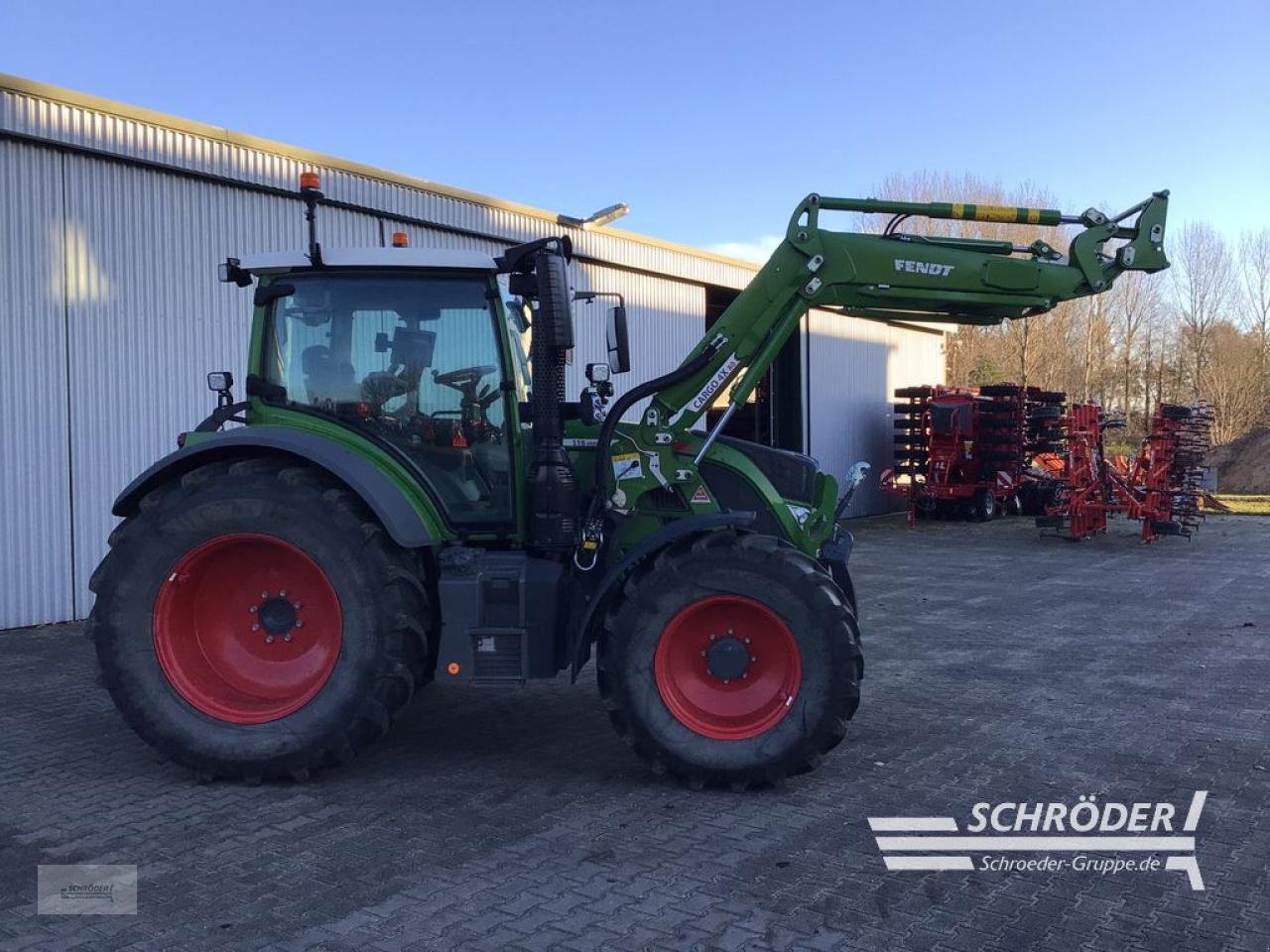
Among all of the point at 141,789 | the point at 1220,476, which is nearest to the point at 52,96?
the point at 141,789

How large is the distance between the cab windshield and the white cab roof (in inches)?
3.2

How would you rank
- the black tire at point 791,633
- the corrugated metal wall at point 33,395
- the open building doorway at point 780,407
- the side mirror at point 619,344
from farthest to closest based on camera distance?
the open building doorway at point 780,407 < the corrugated metal wall at point 33,395 < the side mirror at point 619,344 < the black tire at point 791,633

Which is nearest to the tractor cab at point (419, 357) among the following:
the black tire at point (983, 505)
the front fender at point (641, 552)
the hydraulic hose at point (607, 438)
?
the hydraulic hose at point (607, 438)

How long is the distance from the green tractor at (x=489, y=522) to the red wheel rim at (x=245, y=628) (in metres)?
0.01

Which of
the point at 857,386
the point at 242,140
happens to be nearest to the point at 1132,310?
the point at 857,386

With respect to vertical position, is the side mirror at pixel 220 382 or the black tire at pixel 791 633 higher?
the side mirror at pixel 220 382

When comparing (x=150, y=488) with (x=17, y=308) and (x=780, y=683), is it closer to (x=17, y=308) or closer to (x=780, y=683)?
(x=780, y=683)

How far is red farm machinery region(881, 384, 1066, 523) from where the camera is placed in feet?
64.9

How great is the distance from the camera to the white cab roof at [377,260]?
5.32 m

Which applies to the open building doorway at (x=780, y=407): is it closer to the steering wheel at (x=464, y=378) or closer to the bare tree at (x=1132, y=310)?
the steering wheel at (x=464, y=378)

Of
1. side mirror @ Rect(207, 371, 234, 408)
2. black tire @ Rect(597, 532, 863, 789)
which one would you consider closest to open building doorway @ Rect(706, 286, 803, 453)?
side mirror @ Rect(207, 371, 234, 408)

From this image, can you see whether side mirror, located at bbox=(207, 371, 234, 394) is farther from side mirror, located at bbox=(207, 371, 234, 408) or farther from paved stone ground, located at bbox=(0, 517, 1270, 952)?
paved stone ground, located at bbox=(0, 517, 1270, 952)

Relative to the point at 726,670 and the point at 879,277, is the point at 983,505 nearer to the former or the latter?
the point at 879,277

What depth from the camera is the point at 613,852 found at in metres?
4.24
